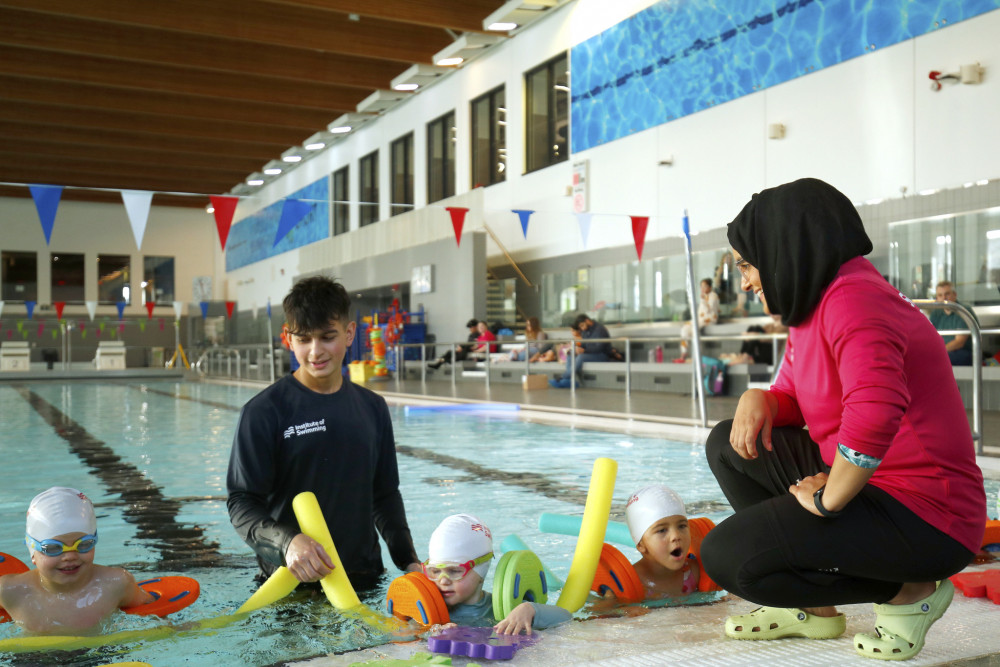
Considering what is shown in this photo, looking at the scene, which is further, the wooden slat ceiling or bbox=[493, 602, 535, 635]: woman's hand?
the wooden slat ceiling

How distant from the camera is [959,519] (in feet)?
5.60

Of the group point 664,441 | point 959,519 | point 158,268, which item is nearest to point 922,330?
point 959,519

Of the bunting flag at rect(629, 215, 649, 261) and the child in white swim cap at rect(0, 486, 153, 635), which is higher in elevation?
the bunting flag at rect(629, 215, 649, 261)

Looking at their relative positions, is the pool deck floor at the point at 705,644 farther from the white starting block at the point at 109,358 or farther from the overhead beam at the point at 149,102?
the white starting block at the point at 109,358

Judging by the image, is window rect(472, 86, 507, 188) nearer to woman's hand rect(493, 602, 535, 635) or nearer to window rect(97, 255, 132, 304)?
woman's hand rect(493, 602, 535, 635)

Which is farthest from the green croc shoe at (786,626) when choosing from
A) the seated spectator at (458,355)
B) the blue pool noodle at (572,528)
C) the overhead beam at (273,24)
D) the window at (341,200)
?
the window at (341,200)

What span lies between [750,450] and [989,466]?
11.5 ft

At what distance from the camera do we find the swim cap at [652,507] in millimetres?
2541

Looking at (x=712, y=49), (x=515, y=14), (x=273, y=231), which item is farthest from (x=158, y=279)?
(x=712, y=49)

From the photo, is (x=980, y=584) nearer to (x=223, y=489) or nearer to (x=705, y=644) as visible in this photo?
(x=705, y=644)

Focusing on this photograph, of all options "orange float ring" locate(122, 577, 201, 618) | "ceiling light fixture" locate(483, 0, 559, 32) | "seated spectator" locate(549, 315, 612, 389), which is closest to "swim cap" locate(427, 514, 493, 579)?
"orange float ring" locate(122, 577, 201, 618)

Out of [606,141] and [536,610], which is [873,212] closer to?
[606,141]

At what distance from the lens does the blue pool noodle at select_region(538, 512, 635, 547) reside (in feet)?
9.63

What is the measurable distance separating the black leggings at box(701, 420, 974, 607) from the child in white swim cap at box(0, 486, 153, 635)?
4.97 ft
